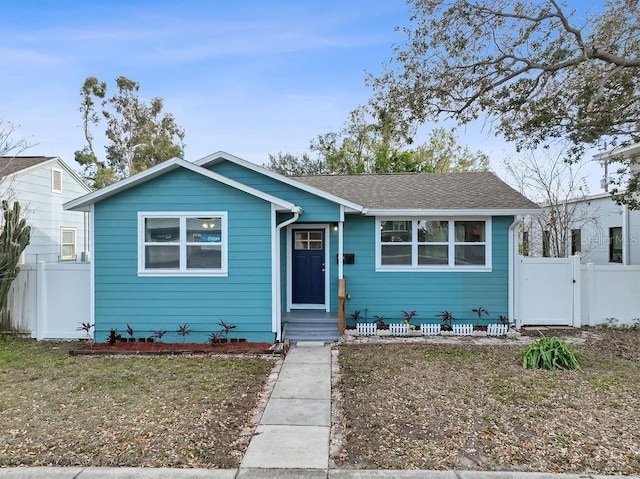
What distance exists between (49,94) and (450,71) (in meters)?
14.5

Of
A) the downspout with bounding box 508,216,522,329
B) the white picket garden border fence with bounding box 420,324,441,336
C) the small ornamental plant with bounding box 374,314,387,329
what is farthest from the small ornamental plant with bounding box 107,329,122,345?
the downspout with bounding box 508,216,522,329

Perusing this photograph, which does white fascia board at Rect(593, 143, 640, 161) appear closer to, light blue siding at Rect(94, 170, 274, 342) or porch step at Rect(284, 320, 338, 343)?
porch step at Rect(284, 320, 338, 343)

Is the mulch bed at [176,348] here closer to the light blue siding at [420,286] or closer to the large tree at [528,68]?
the light blue siding at [420,286]

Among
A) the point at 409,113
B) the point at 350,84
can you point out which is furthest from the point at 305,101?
the point at 409,113

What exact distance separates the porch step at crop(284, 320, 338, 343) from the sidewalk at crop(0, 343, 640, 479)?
3.20 meters

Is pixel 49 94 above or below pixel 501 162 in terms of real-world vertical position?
above

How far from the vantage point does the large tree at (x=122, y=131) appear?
27969mm

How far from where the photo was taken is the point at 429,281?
9312 mm

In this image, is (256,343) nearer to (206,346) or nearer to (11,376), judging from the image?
(206,346)

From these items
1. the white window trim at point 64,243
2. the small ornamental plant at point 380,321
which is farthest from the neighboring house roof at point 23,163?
the small ornamental plant at point 380,321

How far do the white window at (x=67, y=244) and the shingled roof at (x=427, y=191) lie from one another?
10.6m

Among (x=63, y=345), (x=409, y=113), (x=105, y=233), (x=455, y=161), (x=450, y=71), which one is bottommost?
(x=63, y=345)

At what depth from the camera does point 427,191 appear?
10203 mm

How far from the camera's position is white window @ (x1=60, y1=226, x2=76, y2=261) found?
52.0ft
